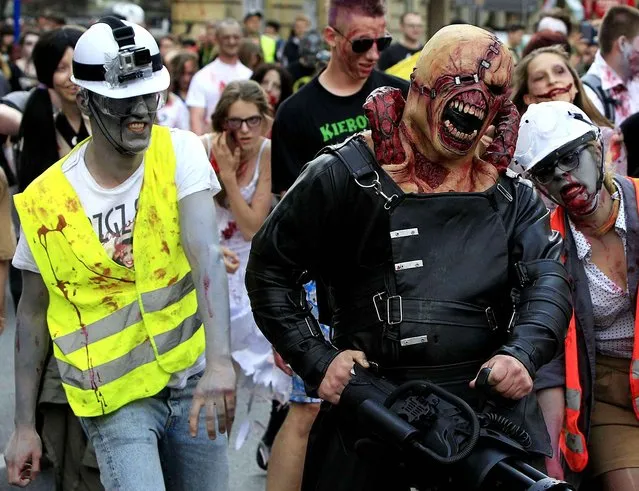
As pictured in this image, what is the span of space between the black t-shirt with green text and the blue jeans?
199 centimetres

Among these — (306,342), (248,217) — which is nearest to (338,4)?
(248,217)

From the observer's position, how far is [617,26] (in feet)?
27.0

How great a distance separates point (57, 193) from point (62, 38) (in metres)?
2.58

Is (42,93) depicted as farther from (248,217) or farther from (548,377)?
(548,377)

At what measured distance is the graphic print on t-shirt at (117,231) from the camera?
13.2 feet

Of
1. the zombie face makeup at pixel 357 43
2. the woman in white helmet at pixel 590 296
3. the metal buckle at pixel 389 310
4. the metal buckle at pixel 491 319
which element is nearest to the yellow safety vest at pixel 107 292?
the metal buckle at pixel 389 310

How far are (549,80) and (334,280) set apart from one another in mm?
2812

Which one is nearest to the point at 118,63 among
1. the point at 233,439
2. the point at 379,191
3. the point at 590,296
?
the point at 379,191

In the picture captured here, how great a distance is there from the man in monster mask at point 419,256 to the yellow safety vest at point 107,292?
52cm

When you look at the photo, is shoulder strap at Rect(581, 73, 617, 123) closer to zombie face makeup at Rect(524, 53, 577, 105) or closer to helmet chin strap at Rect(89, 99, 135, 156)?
zombie face makeup at Rect(524, 53, 577, 105)

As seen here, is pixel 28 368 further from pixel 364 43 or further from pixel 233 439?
pixel 233 439

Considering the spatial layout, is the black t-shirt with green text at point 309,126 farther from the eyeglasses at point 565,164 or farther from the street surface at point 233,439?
the eyeglasses at point 565,164

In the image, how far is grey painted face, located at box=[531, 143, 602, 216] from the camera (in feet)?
14.2

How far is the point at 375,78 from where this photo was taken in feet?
20.4
